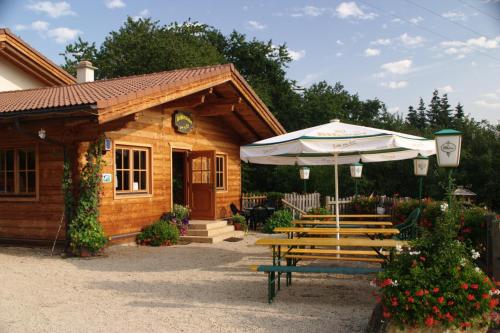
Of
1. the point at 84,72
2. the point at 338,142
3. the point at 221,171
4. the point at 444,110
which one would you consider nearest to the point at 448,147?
the point at 338,142

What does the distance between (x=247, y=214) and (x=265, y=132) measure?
2.80m

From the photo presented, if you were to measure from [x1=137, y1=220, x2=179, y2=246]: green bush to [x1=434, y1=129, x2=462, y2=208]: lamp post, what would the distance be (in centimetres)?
711

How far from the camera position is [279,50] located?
108 feet

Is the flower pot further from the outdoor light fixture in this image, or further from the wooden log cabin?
the outdoor light fixture

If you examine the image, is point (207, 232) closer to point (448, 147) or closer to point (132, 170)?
point (132, 170)

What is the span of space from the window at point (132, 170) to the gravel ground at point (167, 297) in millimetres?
2200

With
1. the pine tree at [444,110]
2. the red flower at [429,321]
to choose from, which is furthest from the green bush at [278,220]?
the pine tree at [444,110]

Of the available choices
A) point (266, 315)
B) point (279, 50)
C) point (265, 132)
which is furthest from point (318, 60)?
point (279, 50)

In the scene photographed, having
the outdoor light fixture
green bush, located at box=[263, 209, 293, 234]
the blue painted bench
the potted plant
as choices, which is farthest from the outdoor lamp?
the potted plant

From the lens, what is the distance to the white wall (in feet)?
45.3

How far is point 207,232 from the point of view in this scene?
37.1 feet

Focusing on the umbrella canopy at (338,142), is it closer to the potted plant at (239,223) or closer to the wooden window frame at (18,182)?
the wooden window frame at (18,182)

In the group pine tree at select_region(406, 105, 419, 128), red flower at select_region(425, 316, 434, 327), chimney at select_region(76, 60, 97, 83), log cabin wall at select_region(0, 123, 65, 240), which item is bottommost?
red flower at select_region(425, 316, 434, 327)

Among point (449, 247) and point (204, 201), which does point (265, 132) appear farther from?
point (449, 247)
